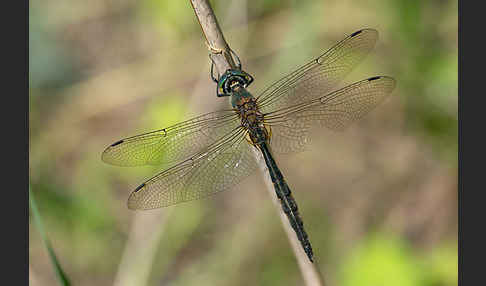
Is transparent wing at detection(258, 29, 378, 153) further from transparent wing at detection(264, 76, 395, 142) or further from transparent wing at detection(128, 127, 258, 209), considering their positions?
transparent wing at detection(128, 127, 258, 209)

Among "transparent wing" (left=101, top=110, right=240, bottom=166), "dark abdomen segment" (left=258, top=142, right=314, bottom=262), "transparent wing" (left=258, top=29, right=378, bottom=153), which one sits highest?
"transparent wing" (left=258, top=29, right=378, bottom=153)

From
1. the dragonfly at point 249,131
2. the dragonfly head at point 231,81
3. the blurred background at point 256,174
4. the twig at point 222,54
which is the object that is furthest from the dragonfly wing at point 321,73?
the blurred background at point 256,174

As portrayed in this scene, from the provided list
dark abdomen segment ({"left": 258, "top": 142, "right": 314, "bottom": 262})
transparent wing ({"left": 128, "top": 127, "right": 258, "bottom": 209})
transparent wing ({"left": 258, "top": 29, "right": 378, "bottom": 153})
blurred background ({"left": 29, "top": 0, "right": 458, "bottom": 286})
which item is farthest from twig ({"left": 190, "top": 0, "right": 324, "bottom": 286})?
blurred background ({"left": 29, "top": 0, "right": 458, "bottom": 286})

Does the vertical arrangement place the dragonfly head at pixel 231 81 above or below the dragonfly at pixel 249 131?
above

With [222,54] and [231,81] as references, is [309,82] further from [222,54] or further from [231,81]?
[222,54]

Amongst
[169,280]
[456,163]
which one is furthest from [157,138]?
[456,163]

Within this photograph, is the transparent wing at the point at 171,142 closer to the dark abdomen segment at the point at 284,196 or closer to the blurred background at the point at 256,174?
the dark abdomen segment at the point at 284,196
